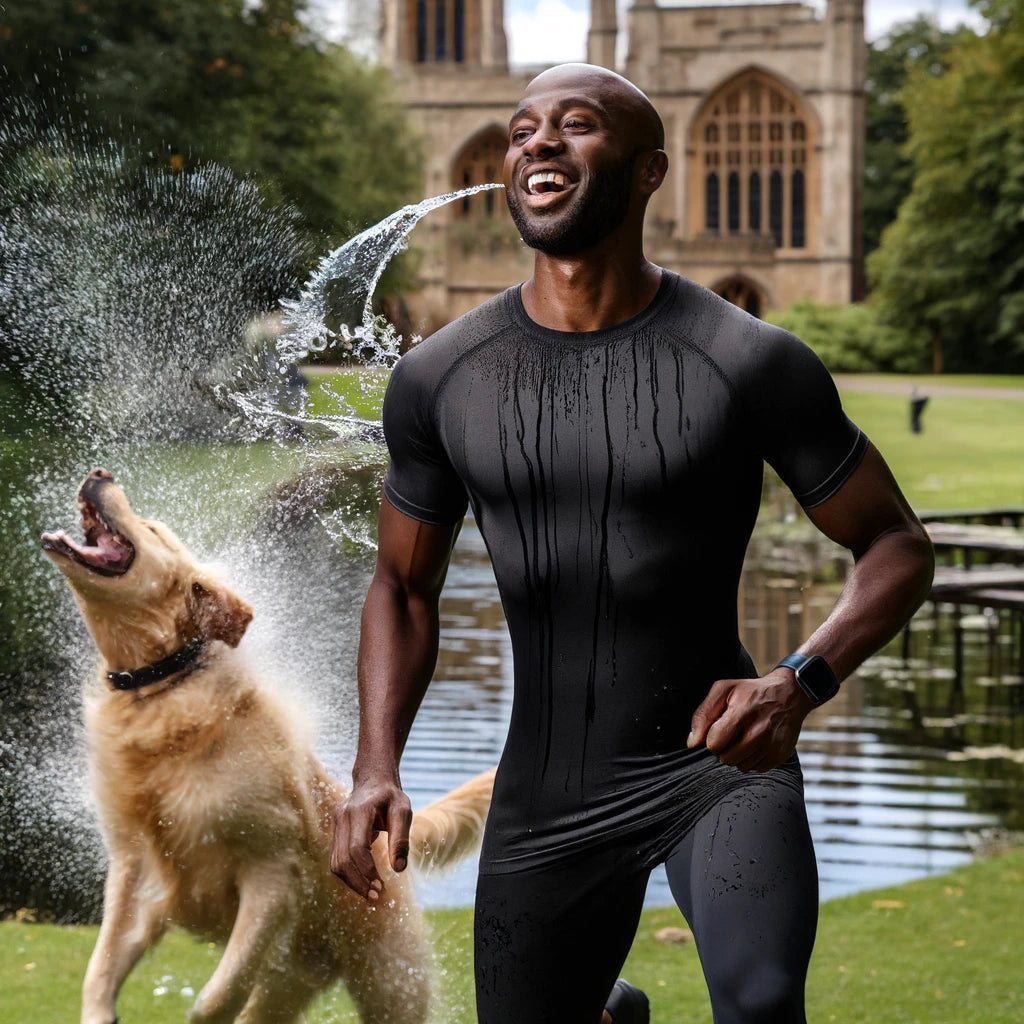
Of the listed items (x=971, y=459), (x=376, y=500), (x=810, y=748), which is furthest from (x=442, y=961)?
(x=971, y=459)

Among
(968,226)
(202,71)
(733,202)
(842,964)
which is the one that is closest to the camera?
(842,964)

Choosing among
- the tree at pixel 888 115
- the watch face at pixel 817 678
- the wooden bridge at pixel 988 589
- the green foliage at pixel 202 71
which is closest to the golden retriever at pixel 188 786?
the watch face at pixel 817 678

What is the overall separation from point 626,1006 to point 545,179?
1677 mm

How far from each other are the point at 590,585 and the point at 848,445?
48 cm

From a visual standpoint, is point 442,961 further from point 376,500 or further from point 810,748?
point 810,748

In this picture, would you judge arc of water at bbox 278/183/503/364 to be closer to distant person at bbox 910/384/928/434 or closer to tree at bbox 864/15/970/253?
distant person at bbox 910/384/928/434

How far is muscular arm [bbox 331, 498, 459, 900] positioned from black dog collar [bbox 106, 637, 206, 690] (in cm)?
85

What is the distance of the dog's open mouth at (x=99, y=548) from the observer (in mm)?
3730

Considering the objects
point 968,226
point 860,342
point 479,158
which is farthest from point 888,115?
point 860,342

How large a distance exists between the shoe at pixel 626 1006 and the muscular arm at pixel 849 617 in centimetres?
94

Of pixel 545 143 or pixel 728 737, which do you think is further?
pixel 545 143

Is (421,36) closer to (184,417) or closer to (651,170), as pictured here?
(184,417)

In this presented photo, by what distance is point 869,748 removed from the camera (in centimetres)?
1002

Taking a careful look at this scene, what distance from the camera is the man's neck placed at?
2.85 meters
